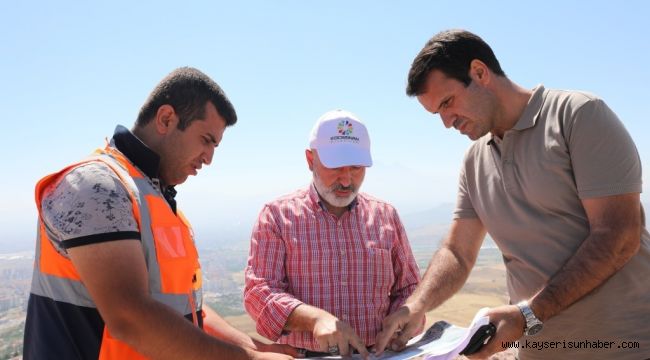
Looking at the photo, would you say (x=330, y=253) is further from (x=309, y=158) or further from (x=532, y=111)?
(x=532, y=111)

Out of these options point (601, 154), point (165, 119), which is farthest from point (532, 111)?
point (165, 119)

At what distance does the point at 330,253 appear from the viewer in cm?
330

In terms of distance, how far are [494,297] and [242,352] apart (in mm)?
76441

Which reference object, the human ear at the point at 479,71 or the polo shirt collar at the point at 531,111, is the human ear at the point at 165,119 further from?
the polo shirt collar at the point at 531,111

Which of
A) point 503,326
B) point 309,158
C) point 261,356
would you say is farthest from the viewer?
point 309,158

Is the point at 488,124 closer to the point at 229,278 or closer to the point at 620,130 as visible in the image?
the point at 620,130

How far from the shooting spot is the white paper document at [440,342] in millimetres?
2221

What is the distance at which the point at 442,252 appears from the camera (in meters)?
3.48

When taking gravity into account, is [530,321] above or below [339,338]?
above

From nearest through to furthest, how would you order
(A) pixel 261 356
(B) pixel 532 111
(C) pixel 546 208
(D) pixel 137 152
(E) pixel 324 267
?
(A) pixel 261 356 < (D) pixel 137 152 < (C) pixel 546 208 < (B) pixel 532 111 < (E) pixel 324 267

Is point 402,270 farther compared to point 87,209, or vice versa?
point 402,270

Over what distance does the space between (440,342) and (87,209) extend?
1819 millimetres

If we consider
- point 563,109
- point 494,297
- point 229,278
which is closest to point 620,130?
point 563,109

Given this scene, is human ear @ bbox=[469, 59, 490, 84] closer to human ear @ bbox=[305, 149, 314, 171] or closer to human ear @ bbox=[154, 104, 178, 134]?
human ear @ bbox=[305, 149, 314, 171]
